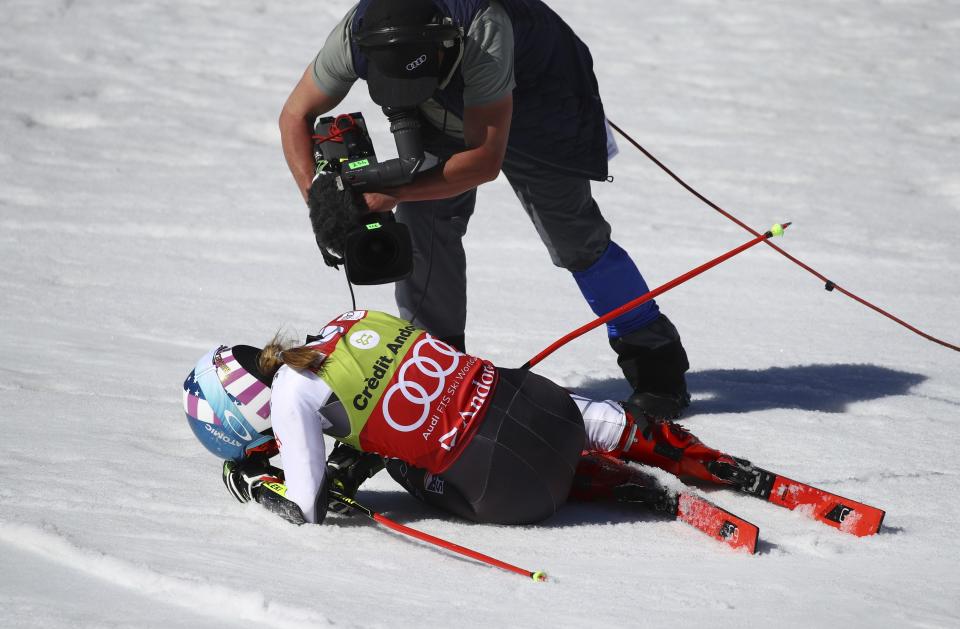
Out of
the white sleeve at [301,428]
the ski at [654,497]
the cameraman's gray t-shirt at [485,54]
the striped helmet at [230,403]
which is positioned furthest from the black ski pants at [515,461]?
the cameraman's gray t-shirt at [485,54]

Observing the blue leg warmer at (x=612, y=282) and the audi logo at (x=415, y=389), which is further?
the blue leg warmer at (x=612, y=282)

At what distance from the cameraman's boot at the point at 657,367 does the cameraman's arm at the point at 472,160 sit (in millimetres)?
997

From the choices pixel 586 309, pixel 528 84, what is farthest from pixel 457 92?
pixel 586 309

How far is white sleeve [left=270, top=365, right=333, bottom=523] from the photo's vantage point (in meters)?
2.81

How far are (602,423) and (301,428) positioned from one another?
94cm

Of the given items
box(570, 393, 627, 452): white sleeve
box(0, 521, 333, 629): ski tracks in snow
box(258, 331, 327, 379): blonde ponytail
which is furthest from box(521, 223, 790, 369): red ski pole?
box(0, 521, 333, 629): ski tracks in snow

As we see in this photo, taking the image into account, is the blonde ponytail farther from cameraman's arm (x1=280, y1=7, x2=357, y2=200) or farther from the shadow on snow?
the shadow on snow

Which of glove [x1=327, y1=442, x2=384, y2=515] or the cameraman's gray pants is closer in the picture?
glove [x1=327, y1=442, x2=384, y2=515]

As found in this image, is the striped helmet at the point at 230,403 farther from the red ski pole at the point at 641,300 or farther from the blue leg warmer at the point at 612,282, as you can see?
the blue leg warmer at the point at 612,282

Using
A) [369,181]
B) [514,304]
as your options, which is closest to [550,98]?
→ [369,181]

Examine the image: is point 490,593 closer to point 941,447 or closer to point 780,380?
point 941,447

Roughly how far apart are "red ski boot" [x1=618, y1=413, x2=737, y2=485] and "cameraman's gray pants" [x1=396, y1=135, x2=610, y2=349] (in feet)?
2.86

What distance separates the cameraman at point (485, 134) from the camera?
129 inches

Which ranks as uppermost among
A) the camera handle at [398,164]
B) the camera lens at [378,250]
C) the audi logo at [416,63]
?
the audi logo at [416,63]
